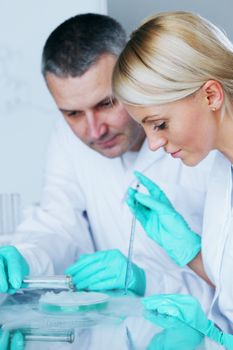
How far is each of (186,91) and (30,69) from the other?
4.02 feet

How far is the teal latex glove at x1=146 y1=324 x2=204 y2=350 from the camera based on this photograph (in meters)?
0.99

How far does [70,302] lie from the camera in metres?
1.28

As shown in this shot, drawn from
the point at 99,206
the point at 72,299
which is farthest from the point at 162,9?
the point at 72,299

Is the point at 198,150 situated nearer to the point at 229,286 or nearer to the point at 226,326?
the point at 229,286

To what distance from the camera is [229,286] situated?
1.47m

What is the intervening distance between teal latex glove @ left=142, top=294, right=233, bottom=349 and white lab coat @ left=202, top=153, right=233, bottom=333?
22 cm

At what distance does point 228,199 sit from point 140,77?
1.34ft

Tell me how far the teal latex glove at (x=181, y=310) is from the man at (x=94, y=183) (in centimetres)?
31

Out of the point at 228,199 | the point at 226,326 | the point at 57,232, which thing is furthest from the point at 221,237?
the point at 57,232

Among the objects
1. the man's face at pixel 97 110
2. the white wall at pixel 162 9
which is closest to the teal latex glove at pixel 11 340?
the man's face at pixel 97 110

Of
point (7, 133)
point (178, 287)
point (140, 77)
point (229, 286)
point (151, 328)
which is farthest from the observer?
point (7, 133)

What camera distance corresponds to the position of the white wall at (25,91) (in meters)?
2.38

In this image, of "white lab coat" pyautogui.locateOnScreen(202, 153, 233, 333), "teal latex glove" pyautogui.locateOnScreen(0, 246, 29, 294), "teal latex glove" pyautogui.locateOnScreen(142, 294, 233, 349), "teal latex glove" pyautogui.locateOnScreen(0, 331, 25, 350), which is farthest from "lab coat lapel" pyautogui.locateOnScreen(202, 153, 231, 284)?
"teal latex glove" pyautogui.locateOnScreen(0, 331, 25, 350)

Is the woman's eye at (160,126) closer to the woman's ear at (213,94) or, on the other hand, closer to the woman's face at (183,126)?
the woman's face at (183,126)
